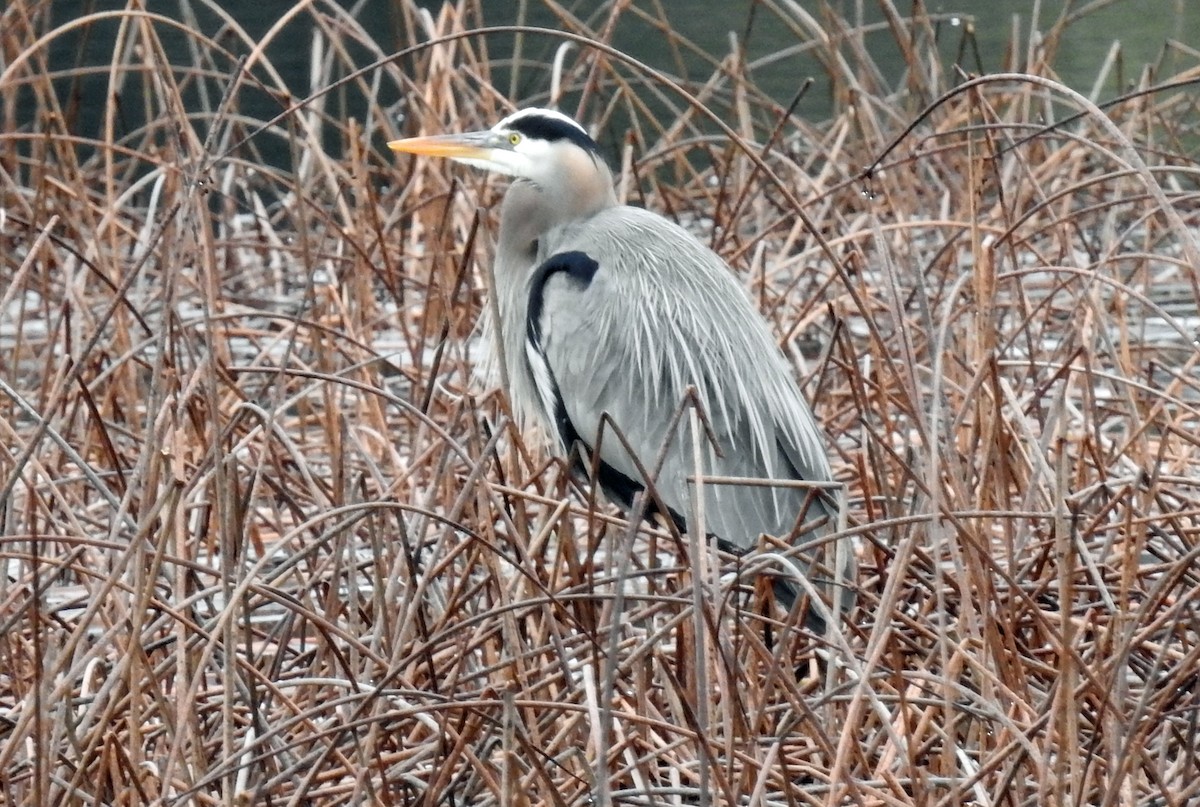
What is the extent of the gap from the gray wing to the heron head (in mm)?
133

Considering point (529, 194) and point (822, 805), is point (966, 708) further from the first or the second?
point (529, 194)

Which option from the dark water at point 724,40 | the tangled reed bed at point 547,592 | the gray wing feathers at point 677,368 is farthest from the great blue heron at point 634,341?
the dark water at point 724,40

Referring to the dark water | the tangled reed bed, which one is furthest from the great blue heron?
the dark water

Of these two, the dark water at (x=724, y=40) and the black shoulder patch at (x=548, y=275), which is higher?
the dark water at (x=724, y=40)

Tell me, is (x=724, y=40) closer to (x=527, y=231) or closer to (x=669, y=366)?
(x=527, y=231)

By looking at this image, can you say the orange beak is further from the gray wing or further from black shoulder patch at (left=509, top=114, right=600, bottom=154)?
the gray wing

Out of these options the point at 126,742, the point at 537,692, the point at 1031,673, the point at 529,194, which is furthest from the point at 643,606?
the point at 529,194

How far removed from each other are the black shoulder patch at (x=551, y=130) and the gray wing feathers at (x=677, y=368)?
157 millimetres

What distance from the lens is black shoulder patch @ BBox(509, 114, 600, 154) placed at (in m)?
3.32

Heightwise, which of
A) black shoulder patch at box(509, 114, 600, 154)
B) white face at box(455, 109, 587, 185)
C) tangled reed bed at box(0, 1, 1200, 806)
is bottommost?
tangled reed bed at box(0, 1, 1200, 806)

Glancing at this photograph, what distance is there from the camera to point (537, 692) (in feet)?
7.41

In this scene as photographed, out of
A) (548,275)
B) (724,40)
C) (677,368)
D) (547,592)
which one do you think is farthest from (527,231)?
(724,40)

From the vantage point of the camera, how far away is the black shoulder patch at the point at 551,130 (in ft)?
10.9

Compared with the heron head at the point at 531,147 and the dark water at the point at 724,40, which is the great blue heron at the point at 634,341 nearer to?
the heron head at the point at 531,147
